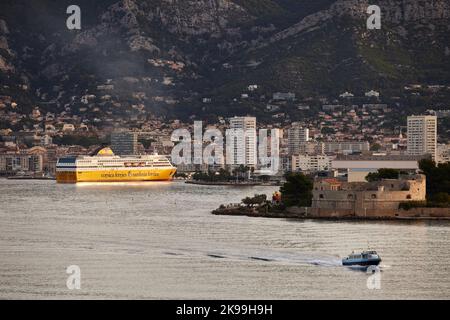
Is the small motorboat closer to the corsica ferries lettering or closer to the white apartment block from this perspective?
the corsica ferries lettering

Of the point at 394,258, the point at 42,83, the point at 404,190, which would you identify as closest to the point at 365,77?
the point at 42,83

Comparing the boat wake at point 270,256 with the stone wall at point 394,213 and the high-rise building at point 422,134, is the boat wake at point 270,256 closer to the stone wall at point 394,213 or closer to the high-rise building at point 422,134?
the stone wall at point 394,213

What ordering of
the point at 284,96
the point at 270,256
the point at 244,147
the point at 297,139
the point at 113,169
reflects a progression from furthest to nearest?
the point at 284,96 → the point at 297,139 → the point at 244,147 → the point at 113,169 → the point at 270,256

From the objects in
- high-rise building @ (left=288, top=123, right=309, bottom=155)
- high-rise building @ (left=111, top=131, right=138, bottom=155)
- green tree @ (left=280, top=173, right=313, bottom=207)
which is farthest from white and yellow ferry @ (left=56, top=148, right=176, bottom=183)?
green tree @ (left=280, top=173, right=313, bottom=207)

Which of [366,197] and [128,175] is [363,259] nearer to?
[366,197]

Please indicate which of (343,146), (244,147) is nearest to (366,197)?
(343,146)
